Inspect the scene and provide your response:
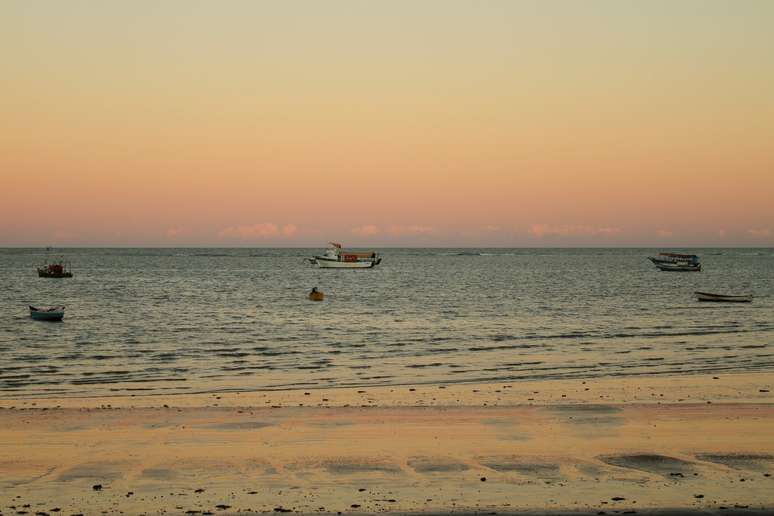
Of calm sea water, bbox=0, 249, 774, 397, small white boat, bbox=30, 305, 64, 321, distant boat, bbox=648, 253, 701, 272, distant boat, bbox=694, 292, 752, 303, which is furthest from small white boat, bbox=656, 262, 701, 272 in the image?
small white boat, bbox=30, 305, 64, 321

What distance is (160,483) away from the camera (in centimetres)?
1490

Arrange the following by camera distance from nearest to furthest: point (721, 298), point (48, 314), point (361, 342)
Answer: point (361, 342) → point (48, 314) → point (721, 298)

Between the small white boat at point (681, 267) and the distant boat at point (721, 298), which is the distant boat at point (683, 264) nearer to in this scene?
the small white boat at point (681, 267)

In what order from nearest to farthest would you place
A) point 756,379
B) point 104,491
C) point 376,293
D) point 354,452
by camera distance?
point 104,491
point 354,452
point 756,379
point 376,293

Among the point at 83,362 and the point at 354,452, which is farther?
the point at 83,362

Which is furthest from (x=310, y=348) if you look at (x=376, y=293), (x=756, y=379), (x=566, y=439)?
(x=376, y=293)

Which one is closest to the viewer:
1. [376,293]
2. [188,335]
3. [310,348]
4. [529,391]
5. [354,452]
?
[354,452]

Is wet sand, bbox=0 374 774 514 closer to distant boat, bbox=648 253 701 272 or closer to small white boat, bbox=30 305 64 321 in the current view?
small white boat, bbox=30 305 64 321

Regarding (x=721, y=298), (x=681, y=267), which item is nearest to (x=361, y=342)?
(x=721, y=298)

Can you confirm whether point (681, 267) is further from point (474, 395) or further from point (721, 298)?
point (474, 395)

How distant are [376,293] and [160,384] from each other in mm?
68867

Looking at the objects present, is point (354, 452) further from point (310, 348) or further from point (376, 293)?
point (376, 293)

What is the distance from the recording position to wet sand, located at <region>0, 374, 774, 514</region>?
13773 millimetres

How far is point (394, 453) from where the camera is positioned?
55.9 feet
